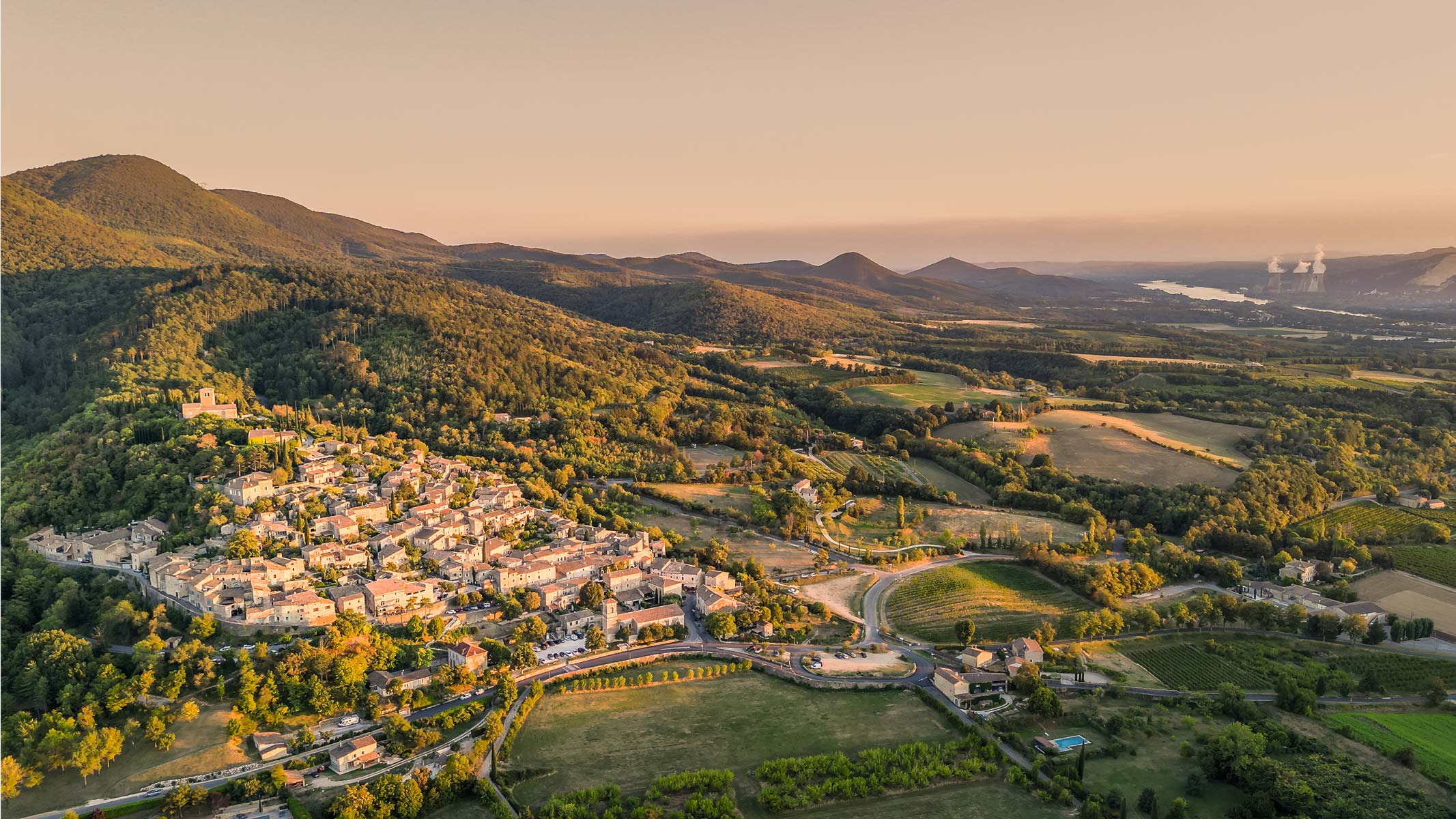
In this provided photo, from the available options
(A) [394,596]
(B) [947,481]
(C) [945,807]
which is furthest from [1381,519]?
(A) [394,596]

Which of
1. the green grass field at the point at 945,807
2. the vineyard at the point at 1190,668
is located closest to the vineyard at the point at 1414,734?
the vineyard at the point at 1190,668

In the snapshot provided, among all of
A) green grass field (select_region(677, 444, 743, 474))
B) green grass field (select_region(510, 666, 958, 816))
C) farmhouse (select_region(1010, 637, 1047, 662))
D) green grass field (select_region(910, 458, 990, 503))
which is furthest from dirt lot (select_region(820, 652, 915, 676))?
green grass field (select_region(677, 444, 743, 474))

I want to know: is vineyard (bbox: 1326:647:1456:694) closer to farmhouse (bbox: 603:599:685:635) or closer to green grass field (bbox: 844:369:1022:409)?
farmhouse (bbox: 603:599:685:635)

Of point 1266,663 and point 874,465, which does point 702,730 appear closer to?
point 1266,663

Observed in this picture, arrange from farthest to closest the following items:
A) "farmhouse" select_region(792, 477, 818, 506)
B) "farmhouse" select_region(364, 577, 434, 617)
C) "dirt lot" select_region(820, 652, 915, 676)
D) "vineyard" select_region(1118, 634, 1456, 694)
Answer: "farmhouse" select_region(792, 477, 818, 506) → "farmhouse" select_region(364, 577, 434, 617) → "dirt lot" select_region(820, 652, 915, 676) → "vineyard" select_region(1118, 634, 1456, 694)

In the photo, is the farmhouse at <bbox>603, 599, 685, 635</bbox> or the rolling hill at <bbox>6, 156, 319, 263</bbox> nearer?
the farmhouse at <bbox>603, 599, 685, 635</bbox>

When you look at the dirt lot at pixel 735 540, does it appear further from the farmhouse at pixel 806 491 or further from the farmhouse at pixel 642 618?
the farmhouse at pixel 642 618
